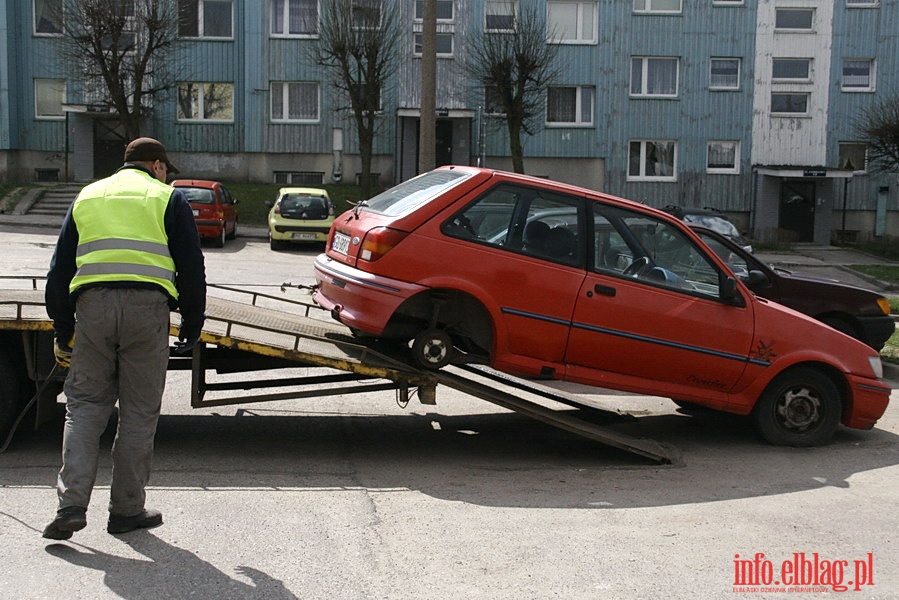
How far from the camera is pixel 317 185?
3791 cm

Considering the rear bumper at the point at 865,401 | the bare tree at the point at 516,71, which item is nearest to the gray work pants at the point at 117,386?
the rear bumper at the point at 865,401

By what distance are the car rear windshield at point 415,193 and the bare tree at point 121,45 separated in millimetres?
26389

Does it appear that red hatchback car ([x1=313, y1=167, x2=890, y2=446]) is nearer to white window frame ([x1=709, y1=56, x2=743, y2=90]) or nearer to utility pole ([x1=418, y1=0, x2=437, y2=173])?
utility pole ([x1=418, y1=0, x2=437, y2=173])

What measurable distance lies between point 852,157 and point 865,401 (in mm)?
32727

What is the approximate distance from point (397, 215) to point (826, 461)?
3662 millimetres

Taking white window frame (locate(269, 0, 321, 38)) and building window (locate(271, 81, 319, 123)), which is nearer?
white window frame (locate(269, 0, 321, 38))

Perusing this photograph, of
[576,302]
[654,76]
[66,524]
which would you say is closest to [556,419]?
[576,302]

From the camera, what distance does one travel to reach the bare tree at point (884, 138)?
31934 mm

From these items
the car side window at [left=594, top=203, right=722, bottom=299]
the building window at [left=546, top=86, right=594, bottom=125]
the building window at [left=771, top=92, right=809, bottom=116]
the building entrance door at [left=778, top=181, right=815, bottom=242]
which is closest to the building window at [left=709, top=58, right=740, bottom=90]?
the building window at [left=771, top=92, right=809, bottom=116]

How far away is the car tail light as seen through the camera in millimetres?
7082

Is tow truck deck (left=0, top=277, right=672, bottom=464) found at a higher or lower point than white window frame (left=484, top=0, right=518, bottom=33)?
lower

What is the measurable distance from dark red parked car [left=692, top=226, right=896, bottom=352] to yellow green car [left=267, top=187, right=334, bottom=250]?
14609 millimetres

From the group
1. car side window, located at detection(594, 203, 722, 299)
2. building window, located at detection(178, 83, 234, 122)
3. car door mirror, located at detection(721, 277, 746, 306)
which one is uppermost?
building window, located at detection(178, 83, 234, 122)

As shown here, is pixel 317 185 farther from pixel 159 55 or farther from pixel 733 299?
pixel 733 299
